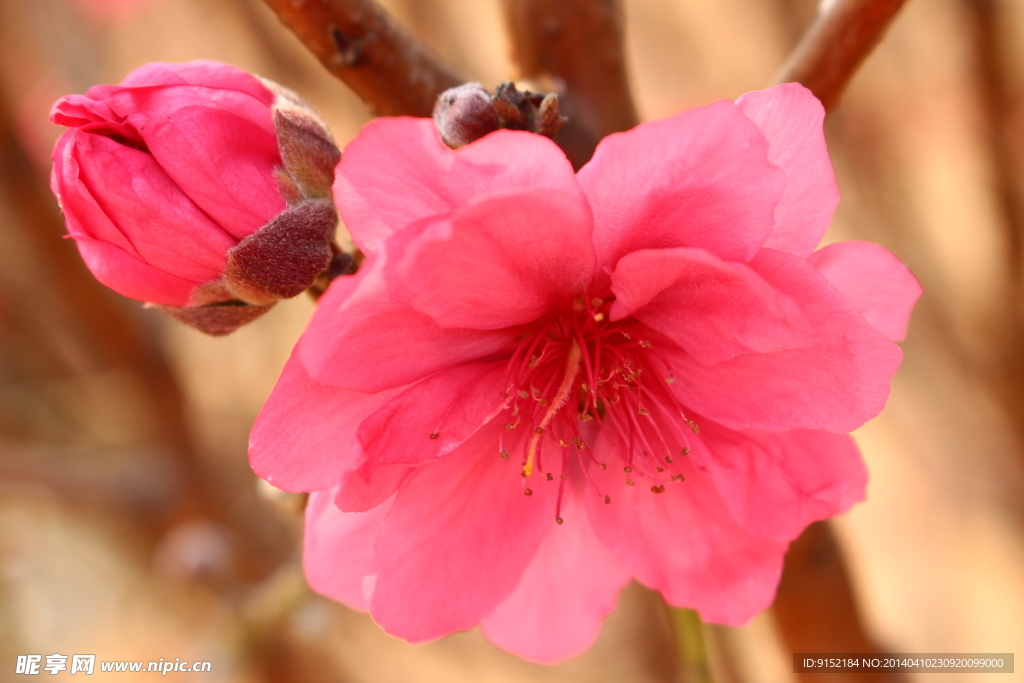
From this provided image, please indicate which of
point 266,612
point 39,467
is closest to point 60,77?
point 39,467

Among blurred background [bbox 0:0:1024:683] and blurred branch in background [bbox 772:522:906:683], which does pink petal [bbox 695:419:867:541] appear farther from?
blurred background [bbox 0:0:1024:683]

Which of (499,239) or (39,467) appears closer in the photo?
(499,239)

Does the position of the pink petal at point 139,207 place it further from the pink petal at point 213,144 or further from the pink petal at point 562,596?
the pink petal at point 562,596

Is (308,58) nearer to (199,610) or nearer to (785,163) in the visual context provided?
(199,610)

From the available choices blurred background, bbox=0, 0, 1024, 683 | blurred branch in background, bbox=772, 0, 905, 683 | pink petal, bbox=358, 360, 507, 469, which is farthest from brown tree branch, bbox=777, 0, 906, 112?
blurred background, bbox=0, 0, 1024, 683

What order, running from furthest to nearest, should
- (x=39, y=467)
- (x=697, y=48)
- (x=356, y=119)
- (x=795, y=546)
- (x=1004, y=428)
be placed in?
(x=697, y=48), (x=356, y=119), (x=1004, y=428), (x=39, y=467), (x=795, y=546)

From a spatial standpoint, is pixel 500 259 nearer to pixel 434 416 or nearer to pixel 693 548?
pixel 434 416
